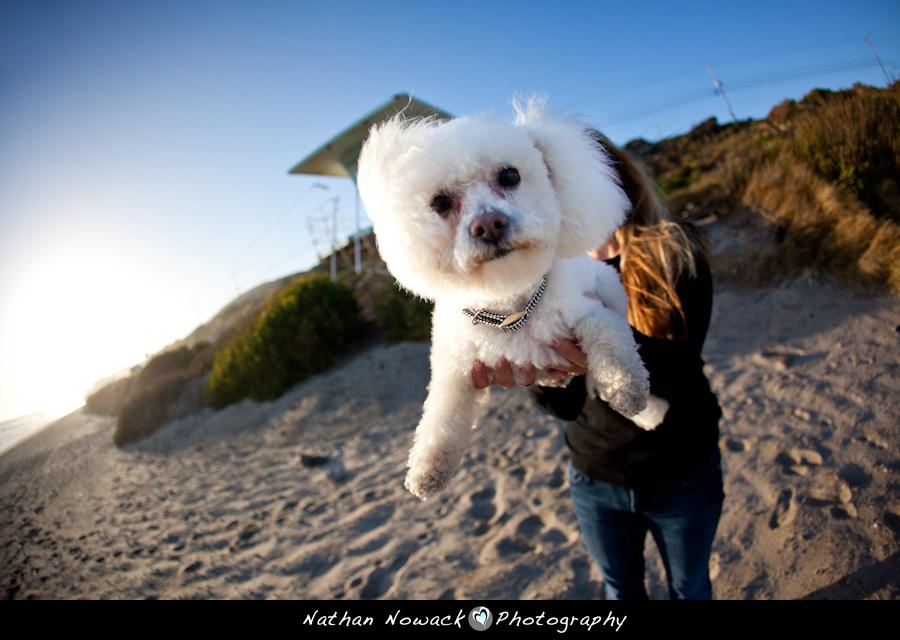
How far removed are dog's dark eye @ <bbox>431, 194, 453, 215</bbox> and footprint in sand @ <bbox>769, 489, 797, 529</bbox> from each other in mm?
2792

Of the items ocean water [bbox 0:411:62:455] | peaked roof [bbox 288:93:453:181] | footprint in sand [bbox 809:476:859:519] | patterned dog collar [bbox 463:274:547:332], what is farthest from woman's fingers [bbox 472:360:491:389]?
peaked roof [bbox 288:93:453:181]

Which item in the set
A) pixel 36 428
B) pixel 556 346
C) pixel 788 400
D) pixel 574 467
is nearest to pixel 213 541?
pixel 36 428

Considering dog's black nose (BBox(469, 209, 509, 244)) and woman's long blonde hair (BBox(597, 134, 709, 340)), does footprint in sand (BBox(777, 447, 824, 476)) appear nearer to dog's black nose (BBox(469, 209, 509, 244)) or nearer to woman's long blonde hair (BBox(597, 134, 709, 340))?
woman's long blonde hair (BBox(597, 134, 709, 340))

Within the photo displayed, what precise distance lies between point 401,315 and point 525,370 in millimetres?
7052

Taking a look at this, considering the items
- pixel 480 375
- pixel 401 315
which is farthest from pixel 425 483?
pixel 401 315

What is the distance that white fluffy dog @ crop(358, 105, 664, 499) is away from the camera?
1078mm

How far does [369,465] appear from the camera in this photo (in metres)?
4.80

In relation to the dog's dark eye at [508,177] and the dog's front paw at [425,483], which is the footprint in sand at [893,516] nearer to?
the dog's front paw at [425,483]

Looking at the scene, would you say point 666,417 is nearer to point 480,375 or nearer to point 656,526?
point 656,526

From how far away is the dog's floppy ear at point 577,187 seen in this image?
1.21 metres

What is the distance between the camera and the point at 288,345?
820cm

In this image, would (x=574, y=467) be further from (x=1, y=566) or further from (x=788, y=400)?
(x=1, y=566)
